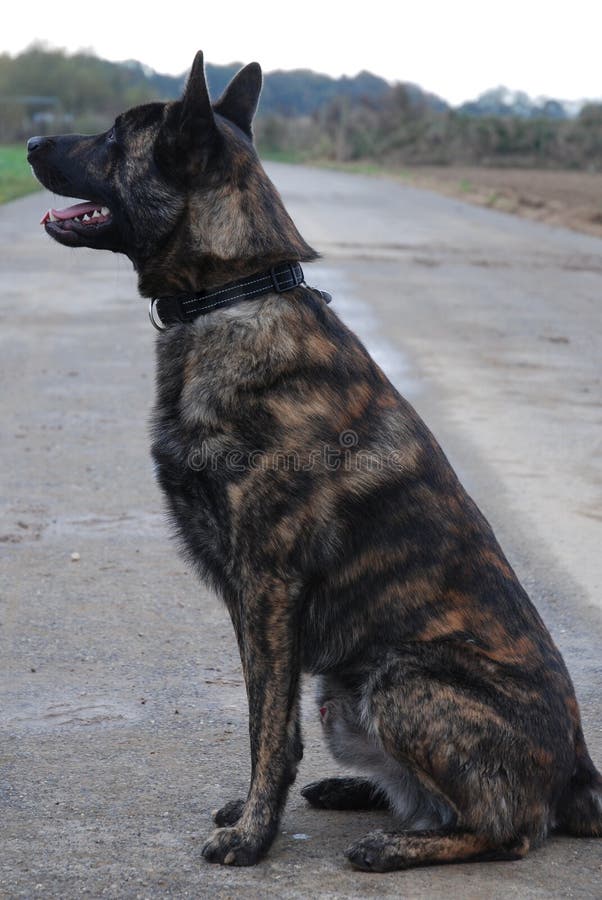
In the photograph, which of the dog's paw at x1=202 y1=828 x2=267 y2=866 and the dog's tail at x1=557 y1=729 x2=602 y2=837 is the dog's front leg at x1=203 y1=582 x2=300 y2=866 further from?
the dog's tail at x1=557 y1=729 x2=602 y2=837

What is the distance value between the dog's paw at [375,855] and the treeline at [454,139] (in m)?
56.1

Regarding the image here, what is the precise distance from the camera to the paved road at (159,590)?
10.4ft

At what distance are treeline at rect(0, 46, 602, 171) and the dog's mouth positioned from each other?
124 ft

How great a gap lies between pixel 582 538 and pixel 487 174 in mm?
47718

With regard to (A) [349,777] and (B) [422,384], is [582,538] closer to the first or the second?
(A) [349,777]

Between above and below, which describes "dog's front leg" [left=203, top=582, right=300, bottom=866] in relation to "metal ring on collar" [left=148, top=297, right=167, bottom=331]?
below

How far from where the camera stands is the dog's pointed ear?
3.36 metres

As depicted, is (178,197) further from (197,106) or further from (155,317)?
(155,317)

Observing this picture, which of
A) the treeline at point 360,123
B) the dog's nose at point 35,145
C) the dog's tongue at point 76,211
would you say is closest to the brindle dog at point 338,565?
the dog's tongue at point 76,211

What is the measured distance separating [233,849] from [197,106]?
199 cm

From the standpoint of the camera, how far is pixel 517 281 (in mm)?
16516

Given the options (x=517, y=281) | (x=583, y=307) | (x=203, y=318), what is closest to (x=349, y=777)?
(x=203, y=318)

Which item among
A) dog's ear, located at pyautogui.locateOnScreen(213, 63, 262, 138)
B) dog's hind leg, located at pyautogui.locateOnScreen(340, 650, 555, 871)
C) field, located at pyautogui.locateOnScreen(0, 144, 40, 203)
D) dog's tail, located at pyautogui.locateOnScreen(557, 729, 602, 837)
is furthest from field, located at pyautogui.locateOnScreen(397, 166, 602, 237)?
dog's hind leg, located at pyautogui.locateOnScreen(340, 650, 555, 871)

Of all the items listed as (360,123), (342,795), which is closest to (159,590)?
(342,795)
